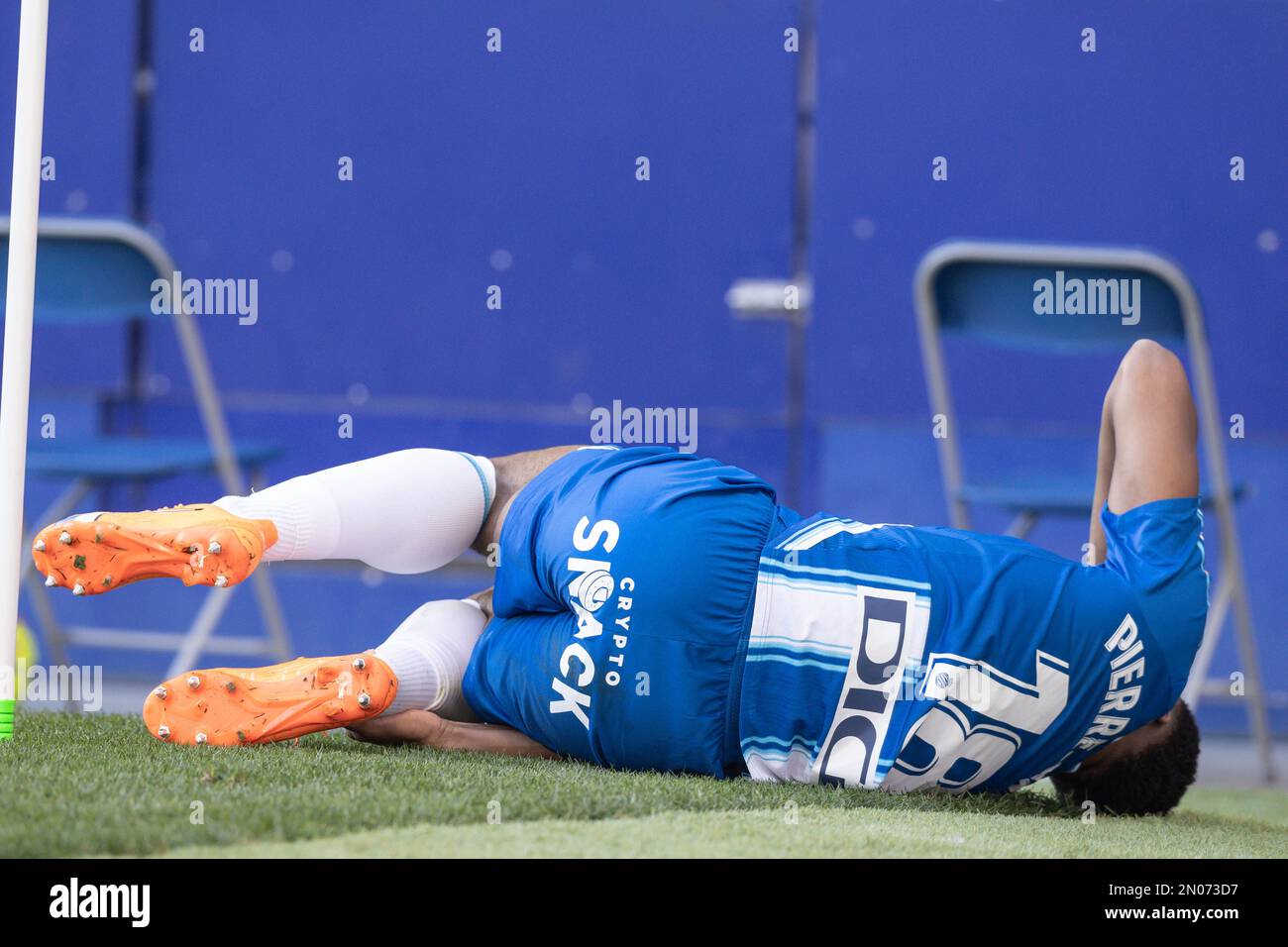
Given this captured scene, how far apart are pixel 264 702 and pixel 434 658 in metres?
0.24

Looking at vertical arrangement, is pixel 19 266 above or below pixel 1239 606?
above

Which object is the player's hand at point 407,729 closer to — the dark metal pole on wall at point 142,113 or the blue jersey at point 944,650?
the blue jersey at point 944,650

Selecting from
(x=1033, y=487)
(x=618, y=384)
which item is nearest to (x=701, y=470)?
(x=1033, y=487)

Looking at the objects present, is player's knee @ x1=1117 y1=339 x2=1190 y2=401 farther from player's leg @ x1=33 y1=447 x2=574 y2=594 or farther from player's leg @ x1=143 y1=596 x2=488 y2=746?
player's leg @ x1=143 y1=596 x2=488 y2=746

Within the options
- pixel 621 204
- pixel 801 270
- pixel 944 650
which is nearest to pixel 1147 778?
pixel 944 650

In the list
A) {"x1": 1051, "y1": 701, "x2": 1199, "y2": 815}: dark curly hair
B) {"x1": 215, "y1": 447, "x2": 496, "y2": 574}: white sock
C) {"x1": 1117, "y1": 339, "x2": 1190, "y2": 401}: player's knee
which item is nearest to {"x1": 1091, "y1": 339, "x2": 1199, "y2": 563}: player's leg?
{"x1": 1117, "y1": 339, "x2": 1190, "y2": 401}: player's knee

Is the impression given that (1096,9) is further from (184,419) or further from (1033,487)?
(184,419)

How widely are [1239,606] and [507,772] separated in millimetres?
1658

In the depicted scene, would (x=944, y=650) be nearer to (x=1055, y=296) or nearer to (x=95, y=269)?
(x=1055, y=296)

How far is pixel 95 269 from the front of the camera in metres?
2.52

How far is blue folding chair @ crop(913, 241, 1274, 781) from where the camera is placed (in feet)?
7.84

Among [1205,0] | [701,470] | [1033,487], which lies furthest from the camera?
[1205,0]
